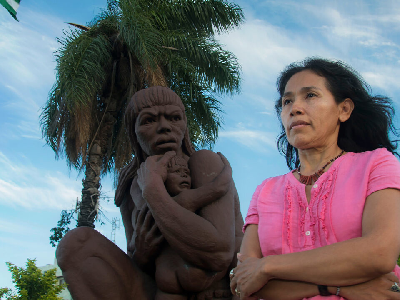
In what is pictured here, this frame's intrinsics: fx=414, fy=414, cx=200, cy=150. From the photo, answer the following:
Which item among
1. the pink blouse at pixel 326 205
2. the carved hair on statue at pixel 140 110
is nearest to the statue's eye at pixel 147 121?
the carved hair on statue at pixel 140 110

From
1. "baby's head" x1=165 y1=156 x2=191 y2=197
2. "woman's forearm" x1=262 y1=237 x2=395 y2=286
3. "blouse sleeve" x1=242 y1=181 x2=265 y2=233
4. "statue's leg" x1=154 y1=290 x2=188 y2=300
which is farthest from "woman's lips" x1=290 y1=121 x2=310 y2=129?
"statue's leg" x1=154 y1=290 x2=188 y2=300

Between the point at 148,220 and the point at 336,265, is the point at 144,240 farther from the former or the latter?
the point at 336,265

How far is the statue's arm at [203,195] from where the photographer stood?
116 inches

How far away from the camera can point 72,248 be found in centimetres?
290

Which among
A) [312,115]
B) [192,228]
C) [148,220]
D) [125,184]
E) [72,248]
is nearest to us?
[312,115]

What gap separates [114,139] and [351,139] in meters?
8.55

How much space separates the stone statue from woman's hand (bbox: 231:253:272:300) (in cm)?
107

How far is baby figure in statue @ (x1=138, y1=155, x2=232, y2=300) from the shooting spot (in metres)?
2.87

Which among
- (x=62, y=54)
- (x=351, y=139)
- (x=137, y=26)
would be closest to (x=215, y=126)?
(x=137, y=26)

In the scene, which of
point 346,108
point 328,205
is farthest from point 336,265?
point 346,108

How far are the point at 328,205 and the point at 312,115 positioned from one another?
1.37ft

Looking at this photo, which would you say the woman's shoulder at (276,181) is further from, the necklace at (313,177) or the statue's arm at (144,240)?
the statue's arm at (144,240)

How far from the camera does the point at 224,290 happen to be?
3.01 m

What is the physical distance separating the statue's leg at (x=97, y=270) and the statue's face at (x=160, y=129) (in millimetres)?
802
